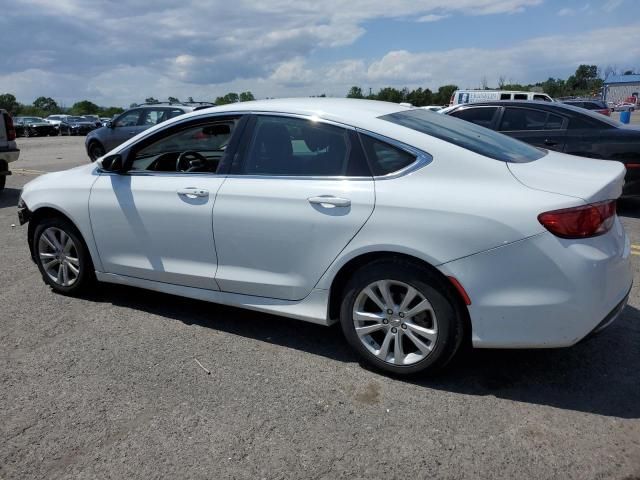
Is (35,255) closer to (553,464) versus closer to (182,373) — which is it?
(182,373)

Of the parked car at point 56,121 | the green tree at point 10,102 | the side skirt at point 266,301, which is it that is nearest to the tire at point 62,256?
the side skirt at point 266,301

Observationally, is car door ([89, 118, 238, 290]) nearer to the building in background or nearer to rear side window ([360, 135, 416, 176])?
rear side window ([360, 135, 416, 176])

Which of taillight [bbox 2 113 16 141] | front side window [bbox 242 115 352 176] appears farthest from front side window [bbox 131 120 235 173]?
taillight [bbox 2 113 16 141]

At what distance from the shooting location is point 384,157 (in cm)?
337

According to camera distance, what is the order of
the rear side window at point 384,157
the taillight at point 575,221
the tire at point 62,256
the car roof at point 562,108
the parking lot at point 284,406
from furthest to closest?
the car roof at point 562,108 < the tire at point 62,256 < the rear side window at point 384,157 < the taillight at point 575,221 < the parking lot at point 284,406

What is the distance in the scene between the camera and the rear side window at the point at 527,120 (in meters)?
8.10

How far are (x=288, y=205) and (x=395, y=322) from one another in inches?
38.4

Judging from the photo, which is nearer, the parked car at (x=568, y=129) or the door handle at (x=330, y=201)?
the door handle at (x=330, y=201)

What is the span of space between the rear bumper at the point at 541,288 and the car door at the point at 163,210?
1.76m

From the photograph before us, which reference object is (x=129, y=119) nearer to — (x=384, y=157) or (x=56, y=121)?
(x=384, y=157)

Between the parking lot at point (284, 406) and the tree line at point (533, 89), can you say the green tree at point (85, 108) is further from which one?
the parking lot at point (284, 406)

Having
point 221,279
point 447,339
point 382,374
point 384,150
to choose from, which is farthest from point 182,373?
point 384,150

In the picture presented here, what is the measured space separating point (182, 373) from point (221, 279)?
→ 0.70 m

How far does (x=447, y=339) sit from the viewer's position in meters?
3.14
